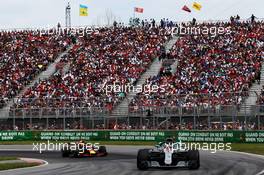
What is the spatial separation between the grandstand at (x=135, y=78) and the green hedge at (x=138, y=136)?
539 mm

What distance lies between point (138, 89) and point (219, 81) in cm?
639

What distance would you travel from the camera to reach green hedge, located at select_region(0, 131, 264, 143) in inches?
1388

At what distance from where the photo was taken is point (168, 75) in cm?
4731

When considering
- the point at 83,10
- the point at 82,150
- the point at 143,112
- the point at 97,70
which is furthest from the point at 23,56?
the point at 82,150

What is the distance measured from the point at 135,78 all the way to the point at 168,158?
2834 centimetres

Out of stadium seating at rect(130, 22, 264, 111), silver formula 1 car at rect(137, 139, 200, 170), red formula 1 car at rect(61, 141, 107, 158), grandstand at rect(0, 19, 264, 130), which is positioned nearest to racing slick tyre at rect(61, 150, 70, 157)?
red formula 1 car at rect(61, 141, 107, 158)

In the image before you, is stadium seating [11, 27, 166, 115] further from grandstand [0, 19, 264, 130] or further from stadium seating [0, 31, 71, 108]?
stadium seating [0, 31, 71, 108]

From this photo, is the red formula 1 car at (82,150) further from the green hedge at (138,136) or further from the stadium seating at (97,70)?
the stadium seating at (97,70)

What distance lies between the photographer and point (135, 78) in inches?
1863

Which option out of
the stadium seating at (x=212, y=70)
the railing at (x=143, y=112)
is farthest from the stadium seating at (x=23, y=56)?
the stadium seating at (x=212, y=70)

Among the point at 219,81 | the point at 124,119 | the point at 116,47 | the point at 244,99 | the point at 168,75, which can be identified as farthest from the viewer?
the point at 116,47

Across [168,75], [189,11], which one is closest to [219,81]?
[168,75]

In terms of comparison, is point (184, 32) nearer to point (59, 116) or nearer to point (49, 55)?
point (49, 55)

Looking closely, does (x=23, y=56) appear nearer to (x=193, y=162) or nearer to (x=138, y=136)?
(x=138, y=136)
